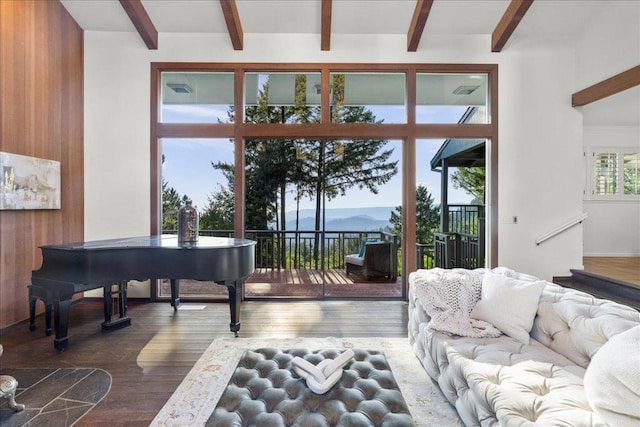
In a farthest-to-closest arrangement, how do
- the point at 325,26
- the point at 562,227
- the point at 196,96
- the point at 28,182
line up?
the point at 196,96 < the point at 562,227 < the point at 325,26 < the point at 28,182

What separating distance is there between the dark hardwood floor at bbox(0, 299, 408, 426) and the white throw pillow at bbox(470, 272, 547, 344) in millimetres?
1192

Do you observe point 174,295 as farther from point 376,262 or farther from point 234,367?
point 376,262

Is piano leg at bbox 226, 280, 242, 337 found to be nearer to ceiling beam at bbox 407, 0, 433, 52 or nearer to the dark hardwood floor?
the dark hardwood floor

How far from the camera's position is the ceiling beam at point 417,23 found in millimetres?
3955

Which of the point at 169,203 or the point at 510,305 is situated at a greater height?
the point at 169,203

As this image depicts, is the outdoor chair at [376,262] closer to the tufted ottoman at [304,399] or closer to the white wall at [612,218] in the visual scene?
the tufted ottoman at [304,399]

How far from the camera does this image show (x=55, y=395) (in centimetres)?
228

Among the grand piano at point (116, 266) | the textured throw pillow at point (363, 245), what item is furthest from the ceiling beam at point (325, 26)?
the grand piano at point (116, 266)

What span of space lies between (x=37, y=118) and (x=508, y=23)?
5949 millimetres

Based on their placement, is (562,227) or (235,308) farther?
(562,227)

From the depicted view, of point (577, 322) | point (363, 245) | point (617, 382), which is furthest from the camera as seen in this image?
point (363, 245)

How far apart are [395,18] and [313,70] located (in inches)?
50.6

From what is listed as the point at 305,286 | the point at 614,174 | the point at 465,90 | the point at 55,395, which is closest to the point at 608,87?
the point at 465,90

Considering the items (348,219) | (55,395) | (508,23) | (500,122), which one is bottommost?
(55,395)
